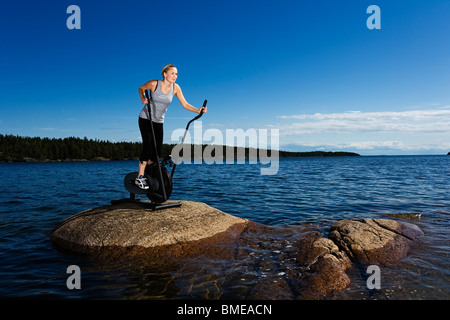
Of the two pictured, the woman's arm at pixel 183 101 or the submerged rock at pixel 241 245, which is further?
the woman's arm at pixel 183 101

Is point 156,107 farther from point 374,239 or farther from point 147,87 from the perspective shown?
point 374,239

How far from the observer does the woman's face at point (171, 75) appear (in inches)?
279

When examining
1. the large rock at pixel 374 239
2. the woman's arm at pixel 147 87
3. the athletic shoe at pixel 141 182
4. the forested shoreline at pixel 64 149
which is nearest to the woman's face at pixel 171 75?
the woman's arm at pixel 147 87

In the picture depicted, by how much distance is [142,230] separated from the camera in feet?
24.0

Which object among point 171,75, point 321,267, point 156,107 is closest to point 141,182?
point 156,107

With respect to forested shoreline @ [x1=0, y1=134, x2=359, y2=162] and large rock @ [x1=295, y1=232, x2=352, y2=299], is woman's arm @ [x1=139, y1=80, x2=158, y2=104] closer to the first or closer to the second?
large rock @ [x1=295, y1=232, x2=352, y2=299]

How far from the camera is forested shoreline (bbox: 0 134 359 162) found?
12369 centimetres

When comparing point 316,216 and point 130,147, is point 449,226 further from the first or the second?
point 130,147

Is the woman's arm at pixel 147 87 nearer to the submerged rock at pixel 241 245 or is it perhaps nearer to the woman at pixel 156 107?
the woman at pixel 156 107

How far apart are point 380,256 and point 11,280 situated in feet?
27.1

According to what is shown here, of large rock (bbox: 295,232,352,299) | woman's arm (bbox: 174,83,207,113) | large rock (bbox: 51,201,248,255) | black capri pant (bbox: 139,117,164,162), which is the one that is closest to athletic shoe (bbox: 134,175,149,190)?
black capri pant (bbox: 139,117,164,162)

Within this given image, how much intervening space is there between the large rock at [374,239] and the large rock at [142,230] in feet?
10.1

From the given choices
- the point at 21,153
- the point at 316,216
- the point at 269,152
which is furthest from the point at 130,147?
the point at 316,216

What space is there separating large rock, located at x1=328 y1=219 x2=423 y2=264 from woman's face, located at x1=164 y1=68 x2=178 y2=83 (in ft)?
20.1
